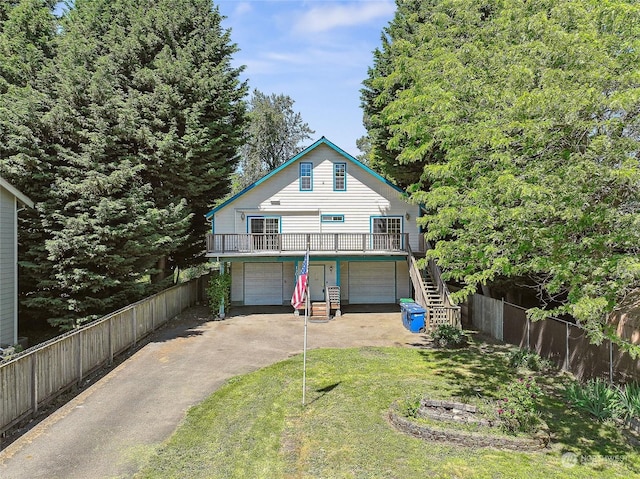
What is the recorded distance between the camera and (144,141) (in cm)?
1788

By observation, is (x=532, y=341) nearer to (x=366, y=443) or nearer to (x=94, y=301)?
(x=366, y=443)

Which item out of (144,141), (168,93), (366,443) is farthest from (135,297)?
(366,443)

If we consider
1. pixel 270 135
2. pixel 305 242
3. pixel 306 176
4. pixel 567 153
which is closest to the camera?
pixel 567 153

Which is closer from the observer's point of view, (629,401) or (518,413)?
(518,413)

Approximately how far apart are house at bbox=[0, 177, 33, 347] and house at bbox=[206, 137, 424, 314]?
855 centimetres

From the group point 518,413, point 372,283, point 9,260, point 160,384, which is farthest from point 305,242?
point 518,413

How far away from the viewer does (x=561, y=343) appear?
11.4 m

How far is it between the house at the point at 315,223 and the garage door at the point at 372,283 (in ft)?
1.54

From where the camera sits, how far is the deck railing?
65.4ft

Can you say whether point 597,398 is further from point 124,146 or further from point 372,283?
point 124,146

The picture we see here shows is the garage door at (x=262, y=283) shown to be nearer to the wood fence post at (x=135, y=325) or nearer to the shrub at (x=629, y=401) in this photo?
the wood fence post at (x=135, y=325)

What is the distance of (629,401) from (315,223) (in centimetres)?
1553

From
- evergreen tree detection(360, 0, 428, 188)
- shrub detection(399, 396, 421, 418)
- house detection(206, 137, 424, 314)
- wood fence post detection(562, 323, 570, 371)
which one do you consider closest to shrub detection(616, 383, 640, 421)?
wood fence post detection(562, 323, 570, 371)

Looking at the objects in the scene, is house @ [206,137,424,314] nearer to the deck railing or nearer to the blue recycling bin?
the deck railing
